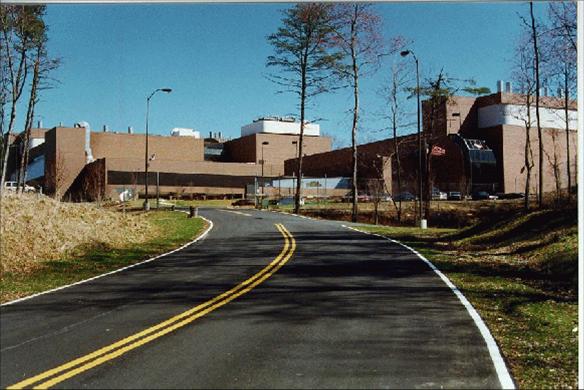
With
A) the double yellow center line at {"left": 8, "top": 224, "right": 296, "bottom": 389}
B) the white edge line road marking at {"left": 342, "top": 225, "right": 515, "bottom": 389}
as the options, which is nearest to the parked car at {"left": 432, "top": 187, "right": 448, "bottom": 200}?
the white edge line road marking at {"left": 342, "top": 225, "right": 515, "bottom": 389}

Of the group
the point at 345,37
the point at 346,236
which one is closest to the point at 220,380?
the point at 345,37

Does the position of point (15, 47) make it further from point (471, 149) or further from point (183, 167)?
point (471, 149)

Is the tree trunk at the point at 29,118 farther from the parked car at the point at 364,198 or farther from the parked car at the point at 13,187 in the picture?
the parked car at the point at 364,198

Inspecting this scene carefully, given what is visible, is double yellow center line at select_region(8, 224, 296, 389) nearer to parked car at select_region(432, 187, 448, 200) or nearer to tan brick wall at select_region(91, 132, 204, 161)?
tan brick wall at select_region(91, 132, 204, 161)

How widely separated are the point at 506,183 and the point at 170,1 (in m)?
32.2

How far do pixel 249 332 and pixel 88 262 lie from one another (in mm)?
9973

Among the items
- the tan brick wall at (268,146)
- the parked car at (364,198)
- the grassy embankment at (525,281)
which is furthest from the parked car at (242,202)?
the grassy embankment at (525,281)

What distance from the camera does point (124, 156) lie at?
19359mm

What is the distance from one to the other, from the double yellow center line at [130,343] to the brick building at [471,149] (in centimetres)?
1808

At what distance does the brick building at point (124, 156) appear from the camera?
13.6 m

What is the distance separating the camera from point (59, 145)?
13.3 metres

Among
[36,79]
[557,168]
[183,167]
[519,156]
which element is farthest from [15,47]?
[519,156]

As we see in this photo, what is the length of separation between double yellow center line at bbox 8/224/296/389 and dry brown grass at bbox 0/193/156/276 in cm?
639

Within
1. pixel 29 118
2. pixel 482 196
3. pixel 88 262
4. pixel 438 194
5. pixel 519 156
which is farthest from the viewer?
pixel 438 194
